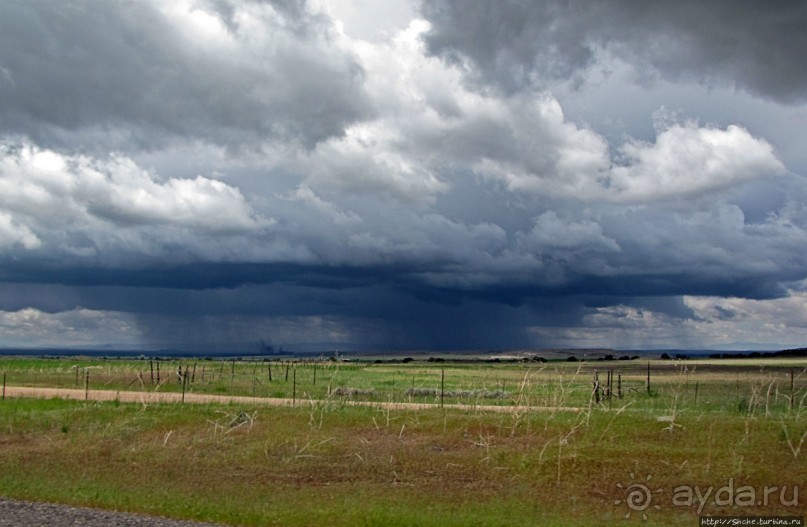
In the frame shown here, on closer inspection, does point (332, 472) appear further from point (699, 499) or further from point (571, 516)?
point (699, 499)

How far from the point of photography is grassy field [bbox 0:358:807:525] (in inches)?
815

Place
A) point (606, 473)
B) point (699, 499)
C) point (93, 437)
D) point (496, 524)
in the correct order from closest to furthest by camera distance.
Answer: point (496, 524), point (699, 499), point (606, 473), point (93, 437)

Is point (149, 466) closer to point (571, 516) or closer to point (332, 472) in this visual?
point (332, 472)

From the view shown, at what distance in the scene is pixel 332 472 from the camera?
2555cm

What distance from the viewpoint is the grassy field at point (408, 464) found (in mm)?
20703

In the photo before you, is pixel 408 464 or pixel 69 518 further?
pixel 408 464

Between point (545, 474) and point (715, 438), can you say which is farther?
point (715, 438)

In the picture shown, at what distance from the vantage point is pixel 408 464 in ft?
85.4

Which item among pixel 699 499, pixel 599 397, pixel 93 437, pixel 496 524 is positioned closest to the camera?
pixel 496 524

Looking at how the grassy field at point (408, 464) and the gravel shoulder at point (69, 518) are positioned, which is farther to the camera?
the grassy field at point (408, 464)

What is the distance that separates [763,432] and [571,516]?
12.2m

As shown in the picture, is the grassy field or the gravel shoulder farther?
the grassy field

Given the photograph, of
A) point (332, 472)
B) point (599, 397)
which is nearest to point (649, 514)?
point (332, 472)

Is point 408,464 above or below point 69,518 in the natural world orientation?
above
